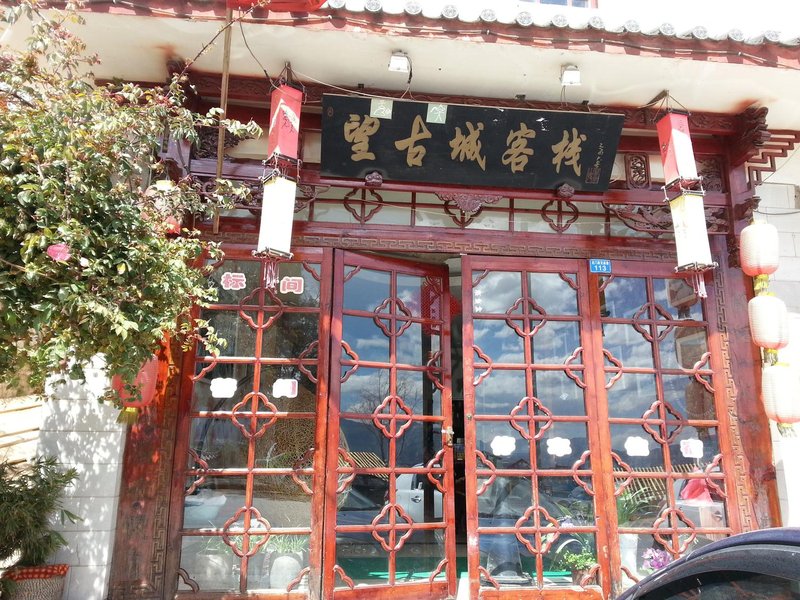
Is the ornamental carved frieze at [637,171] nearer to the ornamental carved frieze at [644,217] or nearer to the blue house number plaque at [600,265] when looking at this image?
the ornamental carved frieze at [644,217]

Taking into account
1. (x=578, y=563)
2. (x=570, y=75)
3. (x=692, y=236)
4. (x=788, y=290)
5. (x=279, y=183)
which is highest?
(x=570, y=75)

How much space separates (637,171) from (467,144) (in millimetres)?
1543

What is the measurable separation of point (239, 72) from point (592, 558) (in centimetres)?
444

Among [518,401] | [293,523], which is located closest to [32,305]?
[293,523]

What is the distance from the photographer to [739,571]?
1235 mm

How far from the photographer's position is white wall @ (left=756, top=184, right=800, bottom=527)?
4.07 metres

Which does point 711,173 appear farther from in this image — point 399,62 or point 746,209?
point 399,62

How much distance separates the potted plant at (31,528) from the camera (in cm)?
310

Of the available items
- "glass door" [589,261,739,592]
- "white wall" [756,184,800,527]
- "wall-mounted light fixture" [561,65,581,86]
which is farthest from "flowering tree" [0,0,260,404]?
"white wall" [756,184,800,527]

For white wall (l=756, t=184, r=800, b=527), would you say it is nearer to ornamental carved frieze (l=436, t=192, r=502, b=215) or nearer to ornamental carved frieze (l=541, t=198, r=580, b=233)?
ornamental carved frieze (l=541, t=198, r=580, b=233)

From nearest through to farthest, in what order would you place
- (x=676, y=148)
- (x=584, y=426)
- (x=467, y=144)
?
(x=676, y=148) → (x=467, y=144) → (x=584, y=426)

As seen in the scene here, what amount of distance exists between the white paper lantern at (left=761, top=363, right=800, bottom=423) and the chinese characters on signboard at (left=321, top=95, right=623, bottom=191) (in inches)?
73.1

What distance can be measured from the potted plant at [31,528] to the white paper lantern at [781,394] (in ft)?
15.9

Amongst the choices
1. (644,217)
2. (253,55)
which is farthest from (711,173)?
(253,55)
